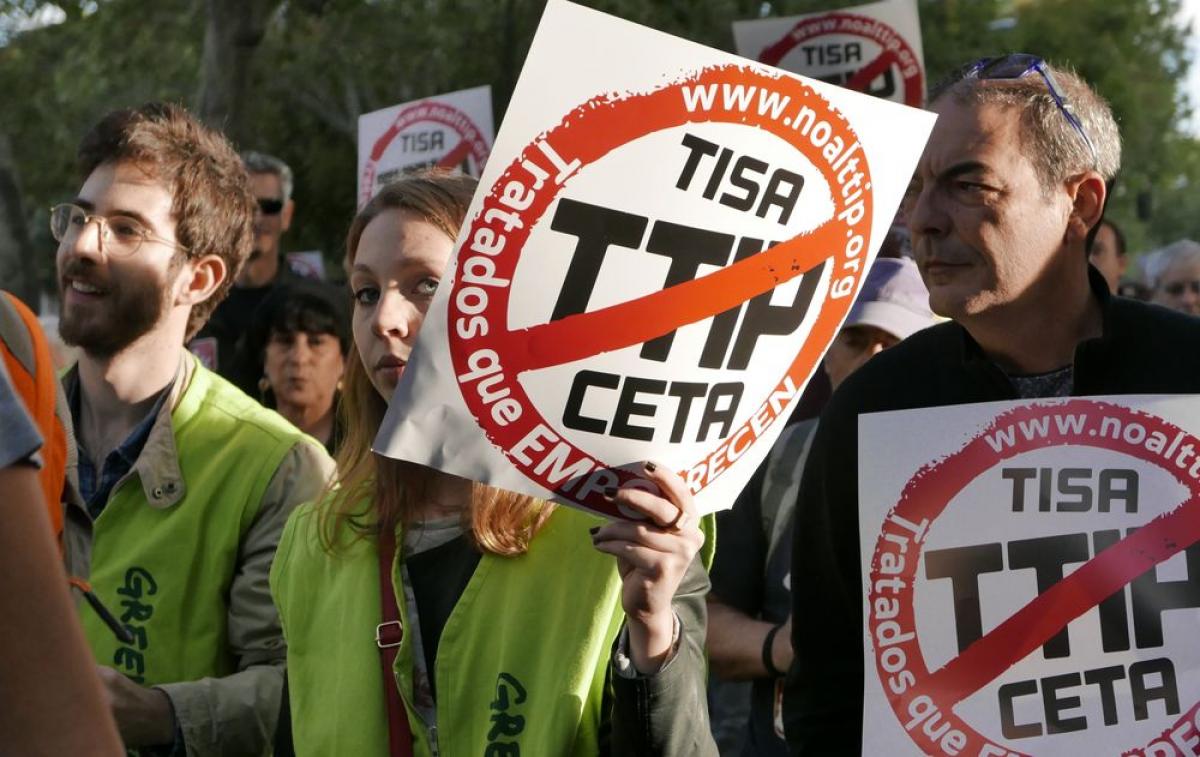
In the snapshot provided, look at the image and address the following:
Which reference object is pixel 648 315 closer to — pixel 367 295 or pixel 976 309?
pixel 976 309

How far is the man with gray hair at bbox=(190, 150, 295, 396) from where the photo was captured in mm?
5993

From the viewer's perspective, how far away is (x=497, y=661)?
2.64 m

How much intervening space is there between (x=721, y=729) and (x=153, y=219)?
77.0 inches

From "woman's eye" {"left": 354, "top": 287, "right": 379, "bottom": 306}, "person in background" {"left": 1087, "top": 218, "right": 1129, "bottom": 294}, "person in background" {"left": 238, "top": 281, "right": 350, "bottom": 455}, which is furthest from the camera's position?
"person in background" {"left": 1087, "top": 218, "right": 1129, "bottom": 294}

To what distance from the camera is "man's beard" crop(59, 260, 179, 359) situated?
3650 millimetres

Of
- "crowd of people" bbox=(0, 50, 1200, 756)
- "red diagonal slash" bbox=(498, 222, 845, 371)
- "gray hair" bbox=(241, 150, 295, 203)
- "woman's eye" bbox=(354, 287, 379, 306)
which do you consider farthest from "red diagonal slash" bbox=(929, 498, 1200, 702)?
"gray hair" bbox=(241, 150, 295, 203)

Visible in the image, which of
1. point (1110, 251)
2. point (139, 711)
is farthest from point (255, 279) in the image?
point (139, 711)

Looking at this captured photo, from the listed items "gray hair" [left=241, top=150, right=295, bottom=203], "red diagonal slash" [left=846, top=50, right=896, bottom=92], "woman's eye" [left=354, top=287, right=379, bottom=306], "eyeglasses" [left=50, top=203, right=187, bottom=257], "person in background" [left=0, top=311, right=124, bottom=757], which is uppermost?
"red diagonal slash" [left=846, top=50, right=896, bottom=92]

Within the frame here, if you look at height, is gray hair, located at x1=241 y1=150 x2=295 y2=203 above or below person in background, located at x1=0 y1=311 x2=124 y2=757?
above

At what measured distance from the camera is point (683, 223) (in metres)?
2.35

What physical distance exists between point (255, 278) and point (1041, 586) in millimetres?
4793

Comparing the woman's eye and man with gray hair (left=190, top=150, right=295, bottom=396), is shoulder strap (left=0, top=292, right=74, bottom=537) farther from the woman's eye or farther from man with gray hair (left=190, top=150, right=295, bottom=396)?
man with gray hair (left=190, top=150, right=295, bottom=396)

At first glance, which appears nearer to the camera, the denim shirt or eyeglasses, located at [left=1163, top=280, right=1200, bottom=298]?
the denim shirt

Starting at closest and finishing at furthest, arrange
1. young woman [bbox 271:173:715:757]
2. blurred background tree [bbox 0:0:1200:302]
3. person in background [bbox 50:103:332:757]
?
young woman [bbox 271:173:715:757]
person in background [bbox 50:103:332:757]
blurred background tree [bbox 0:0:1200:302]
